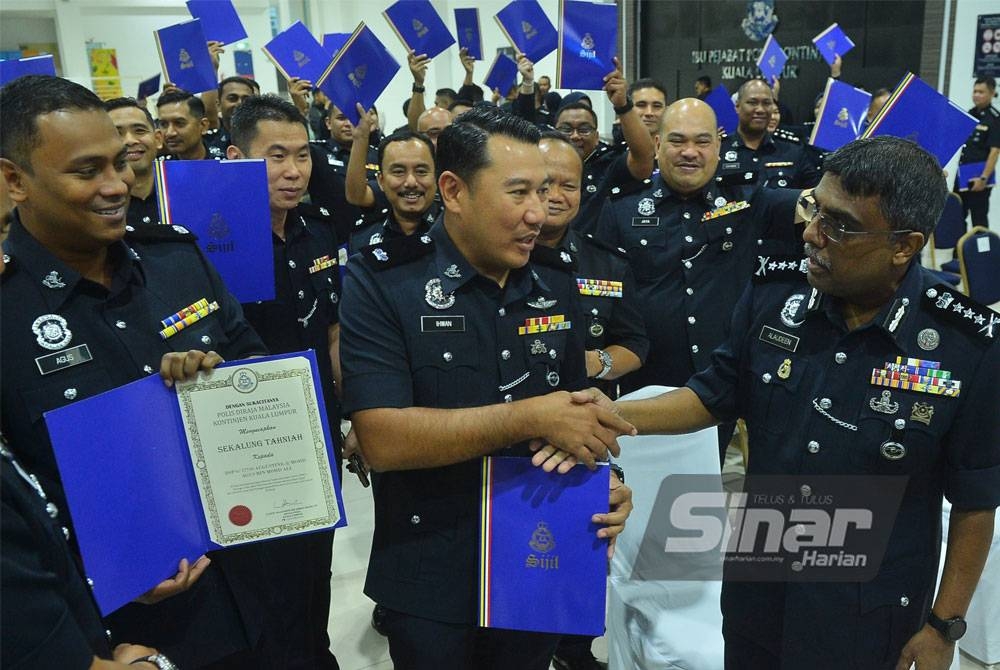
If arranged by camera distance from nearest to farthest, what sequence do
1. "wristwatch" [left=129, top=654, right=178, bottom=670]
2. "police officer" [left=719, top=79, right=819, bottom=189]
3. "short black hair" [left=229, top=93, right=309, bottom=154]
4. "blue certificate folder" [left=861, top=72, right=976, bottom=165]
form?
1. "wristwatch" [left=129, top=654, right=178, bottom=670]
2. "short black hair" [left=229, top=93, right=309, bottom=154]
3. "blue certificate folder" [left=861, top=72, right=976, bottom=165]
4. "police officer" [left=719, top=79, right=819, bottom=189]

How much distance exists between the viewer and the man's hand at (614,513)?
1.43 m

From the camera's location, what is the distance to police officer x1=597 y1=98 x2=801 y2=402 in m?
2.94

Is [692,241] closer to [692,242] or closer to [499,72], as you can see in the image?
[692,242]

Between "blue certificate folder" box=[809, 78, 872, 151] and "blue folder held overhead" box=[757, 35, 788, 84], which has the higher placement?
"blue folder held overhead" box=[757, 35, 788, 84]

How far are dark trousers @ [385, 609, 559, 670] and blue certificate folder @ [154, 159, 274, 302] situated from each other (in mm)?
1060

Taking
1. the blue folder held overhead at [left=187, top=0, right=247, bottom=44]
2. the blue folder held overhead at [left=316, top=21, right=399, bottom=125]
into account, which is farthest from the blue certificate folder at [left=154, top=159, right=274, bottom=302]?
the blue folder held overhead at [left=187, top=0, right=247, bottom=44]

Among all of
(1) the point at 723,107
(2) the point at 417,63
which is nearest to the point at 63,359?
(2) the point at 417,63

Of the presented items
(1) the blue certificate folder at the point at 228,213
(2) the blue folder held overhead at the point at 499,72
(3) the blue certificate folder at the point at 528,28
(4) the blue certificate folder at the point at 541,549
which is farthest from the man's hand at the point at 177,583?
(2) the blue folder held overhead at the point at 499,72

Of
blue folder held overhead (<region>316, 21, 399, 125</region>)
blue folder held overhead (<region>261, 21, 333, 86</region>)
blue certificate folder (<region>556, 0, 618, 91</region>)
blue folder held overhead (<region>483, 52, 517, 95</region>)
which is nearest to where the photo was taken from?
blue folder held overhead (<region>316, 21, 399, 125</region>)

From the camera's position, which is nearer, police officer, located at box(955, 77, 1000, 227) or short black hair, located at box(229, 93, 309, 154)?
short black hair, located at box(229, 93, 309, 154)

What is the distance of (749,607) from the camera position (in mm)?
1614

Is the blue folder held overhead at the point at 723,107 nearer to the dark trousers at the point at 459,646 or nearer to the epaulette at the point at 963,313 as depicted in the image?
the epaulette at the point at 963,313

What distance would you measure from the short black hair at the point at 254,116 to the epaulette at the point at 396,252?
112 centimetres

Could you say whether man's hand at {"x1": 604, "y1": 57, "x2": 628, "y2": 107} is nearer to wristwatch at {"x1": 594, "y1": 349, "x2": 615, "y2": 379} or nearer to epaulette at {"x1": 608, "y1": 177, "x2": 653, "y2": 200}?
epaulette at {"x1": 608, "y1": 177, "x2": 653, "y2": 200}
